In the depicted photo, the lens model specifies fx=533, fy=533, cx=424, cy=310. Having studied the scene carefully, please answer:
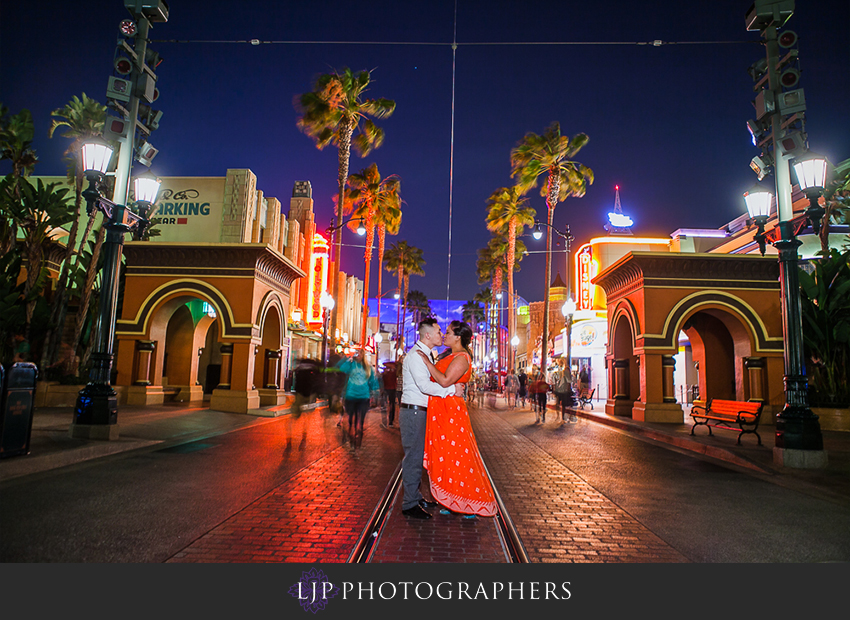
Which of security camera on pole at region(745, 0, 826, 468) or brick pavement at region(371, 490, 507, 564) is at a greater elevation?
security camera on pole at region(745, 0, 826, 468)

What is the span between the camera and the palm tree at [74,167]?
19.1 m

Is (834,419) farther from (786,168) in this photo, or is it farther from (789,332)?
(786,168)

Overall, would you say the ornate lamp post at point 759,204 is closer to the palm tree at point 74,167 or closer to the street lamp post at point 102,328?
the street lamp post at point 102,328

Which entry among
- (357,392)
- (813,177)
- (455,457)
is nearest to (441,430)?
(455,457)

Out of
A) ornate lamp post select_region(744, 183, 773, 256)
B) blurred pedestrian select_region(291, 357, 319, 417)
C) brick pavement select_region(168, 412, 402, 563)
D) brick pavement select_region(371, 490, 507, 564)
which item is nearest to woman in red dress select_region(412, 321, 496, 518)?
brick pavement select_region(371, 490, 507, 564)

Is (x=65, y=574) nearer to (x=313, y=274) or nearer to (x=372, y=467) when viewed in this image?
(x=372, y=467)

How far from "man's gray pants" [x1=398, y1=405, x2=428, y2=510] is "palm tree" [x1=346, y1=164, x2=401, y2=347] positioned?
2702 centimetres

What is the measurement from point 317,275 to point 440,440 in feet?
113

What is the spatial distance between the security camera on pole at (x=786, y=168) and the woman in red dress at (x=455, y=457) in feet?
20.7

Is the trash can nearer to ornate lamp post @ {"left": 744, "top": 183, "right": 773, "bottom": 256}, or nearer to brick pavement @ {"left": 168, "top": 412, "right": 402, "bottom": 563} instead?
brick pavement @ {"left": 168, "top": 412, "right": 402, "bottom": 563}

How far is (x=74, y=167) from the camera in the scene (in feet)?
73.7

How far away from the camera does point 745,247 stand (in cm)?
3303

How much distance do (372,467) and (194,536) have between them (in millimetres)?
3930

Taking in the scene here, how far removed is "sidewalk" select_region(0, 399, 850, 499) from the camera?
7608 millimetres
